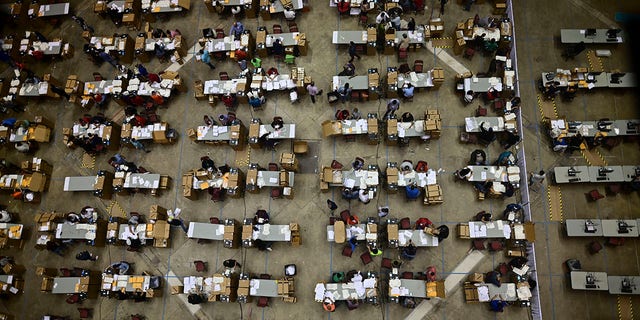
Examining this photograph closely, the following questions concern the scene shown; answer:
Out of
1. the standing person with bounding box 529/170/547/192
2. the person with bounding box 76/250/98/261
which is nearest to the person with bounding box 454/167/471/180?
the standing person with bounding box 529/170/547/192

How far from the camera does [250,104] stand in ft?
69.4

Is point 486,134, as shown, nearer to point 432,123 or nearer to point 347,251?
point 432,123

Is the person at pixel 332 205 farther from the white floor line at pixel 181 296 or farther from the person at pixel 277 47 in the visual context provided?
the person at pixel 277 47

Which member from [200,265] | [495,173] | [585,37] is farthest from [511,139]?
[200,265]

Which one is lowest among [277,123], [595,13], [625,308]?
[625,308]

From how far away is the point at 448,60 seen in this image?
2117cm

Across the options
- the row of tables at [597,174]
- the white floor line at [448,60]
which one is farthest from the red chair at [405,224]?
the white floor line at [448,60]

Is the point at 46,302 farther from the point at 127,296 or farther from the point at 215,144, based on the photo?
the point at 215,144

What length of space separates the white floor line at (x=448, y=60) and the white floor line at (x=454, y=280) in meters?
8.53

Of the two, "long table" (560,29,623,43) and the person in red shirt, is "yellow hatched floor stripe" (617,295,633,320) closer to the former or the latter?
"long table" (560,29,623,43)

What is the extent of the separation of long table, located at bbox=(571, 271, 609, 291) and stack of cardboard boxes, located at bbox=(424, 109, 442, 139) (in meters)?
7.92

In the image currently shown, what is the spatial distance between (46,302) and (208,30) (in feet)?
47.8

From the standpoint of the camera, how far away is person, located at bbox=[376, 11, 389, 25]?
2062 centimetres

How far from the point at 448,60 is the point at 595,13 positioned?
25.5 ft
